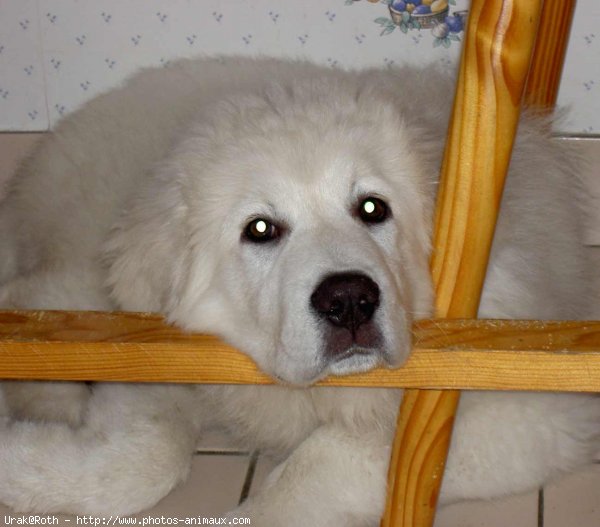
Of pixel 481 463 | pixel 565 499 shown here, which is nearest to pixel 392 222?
pixel 481 463

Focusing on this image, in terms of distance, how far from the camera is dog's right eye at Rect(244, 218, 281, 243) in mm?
2205

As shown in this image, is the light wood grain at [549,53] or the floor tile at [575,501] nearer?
the floor tile at [575,501]

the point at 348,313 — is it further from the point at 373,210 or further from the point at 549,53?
the point at 549,53

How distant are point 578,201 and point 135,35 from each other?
1674 millimetres

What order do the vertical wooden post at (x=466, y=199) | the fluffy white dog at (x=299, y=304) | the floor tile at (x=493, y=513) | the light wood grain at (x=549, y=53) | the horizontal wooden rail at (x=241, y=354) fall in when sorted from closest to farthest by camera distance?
the vertical wooden post at (x=466, y=199), the horizontal wooden rail at (x=241, y=354), the fluffy white dog at (x=299, y=304), the floor tile at (x=493, y=513), the light wood grain at (x=549, y=53)

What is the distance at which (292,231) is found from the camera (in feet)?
7.13

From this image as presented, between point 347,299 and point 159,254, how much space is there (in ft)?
1.87

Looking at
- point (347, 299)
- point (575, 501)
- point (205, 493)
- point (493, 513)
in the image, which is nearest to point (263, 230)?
point (347, 299)

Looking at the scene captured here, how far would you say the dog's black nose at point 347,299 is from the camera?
76.5 inches

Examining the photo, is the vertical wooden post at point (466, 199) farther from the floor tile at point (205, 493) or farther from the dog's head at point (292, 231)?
the floor tile at point (205, 493)

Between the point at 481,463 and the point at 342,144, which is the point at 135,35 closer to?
the point at 342,144

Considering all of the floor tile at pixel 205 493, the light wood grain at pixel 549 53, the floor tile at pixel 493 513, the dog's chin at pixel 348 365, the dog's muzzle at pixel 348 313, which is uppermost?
the light wood grain at pixel 549 53

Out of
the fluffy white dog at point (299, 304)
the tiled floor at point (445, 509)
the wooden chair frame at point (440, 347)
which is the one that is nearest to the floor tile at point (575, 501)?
the tiled floor at point (445, 509)

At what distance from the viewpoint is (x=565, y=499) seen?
2.48 m
